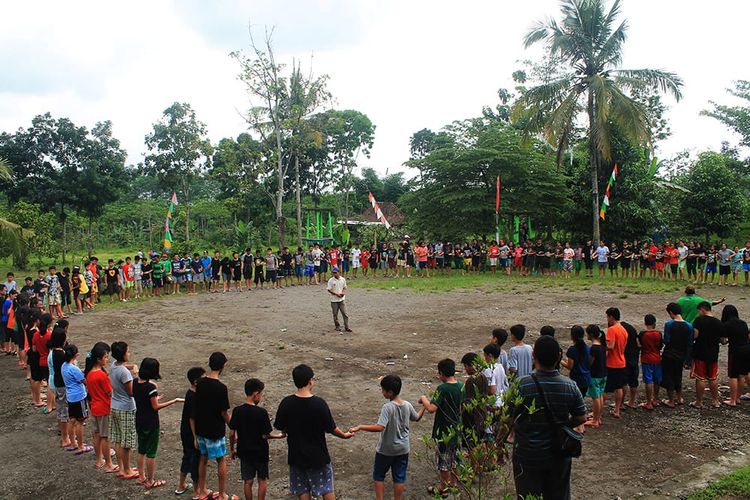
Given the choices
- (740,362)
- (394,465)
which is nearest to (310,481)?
(394,465)

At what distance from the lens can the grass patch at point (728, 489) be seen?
5250mm

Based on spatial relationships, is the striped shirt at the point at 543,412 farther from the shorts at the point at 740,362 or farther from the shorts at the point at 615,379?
the shorts at the point at 740,362

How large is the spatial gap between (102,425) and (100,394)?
0.42m

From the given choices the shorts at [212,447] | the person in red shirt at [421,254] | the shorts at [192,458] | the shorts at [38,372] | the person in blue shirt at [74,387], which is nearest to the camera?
the shorts at [212,447]

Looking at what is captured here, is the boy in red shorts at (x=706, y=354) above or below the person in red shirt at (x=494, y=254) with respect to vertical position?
below

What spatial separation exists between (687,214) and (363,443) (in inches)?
916

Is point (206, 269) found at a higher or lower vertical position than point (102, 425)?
higher

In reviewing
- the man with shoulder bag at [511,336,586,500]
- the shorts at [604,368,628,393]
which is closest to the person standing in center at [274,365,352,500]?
the man with shoulder bag at [511,336,586,500]

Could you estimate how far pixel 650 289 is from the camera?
1784cm

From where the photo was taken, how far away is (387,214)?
47.1m

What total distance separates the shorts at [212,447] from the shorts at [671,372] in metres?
6.13

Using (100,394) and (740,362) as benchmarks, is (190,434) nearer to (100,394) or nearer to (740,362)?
(100,394)

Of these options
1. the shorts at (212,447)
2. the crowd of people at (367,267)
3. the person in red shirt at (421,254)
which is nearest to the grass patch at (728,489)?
the shorts at (212,447)

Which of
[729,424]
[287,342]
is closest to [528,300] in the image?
[287,342]
